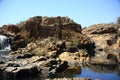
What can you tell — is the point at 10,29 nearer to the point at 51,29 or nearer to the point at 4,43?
the point at 4,43

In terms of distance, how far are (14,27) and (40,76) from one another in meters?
15.7

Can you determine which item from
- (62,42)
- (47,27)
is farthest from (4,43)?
(62,42)

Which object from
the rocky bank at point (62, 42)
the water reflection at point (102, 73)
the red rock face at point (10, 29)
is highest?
the red rock face at point (10, 29)

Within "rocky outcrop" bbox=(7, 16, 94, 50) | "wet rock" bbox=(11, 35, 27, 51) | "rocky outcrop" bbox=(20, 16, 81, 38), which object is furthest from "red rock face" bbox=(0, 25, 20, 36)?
"wet rock" bbox=(11, 35, 27, 51)

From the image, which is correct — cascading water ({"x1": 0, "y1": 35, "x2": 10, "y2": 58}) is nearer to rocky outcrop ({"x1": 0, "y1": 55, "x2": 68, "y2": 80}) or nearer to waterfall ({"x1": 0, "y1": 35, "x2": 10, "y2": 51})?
waterfall ({"x1": 0, "y1": 35, "x2": 10, "y2": 51})

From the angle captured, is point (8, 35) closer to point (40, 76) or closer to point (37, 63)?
point (37, 63)

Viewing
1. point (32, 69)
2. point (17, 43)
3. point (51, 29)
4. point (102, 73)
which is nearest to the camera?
point (32, 69)

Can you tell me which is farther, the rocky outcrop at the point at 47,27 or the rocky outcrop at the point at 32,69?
the rocky outcrop at the point at 47,27

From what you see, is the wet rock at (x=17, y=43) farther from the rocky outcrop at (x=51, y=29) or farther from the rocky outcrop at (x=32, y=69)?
the rocky outcrop at (x=32, y=69)

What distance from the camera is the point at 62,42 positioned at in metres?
20.0

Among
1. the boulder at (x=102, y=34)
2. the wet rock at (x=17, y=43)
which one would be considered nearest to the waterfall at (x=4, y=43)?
the wet rock at (x=17, y=43)

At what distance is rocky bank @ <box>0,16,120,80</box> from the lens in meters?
17.2

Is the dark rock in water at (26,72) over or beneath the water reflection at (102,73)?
over

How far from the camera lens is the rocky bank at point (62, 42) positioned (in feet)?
56.3
